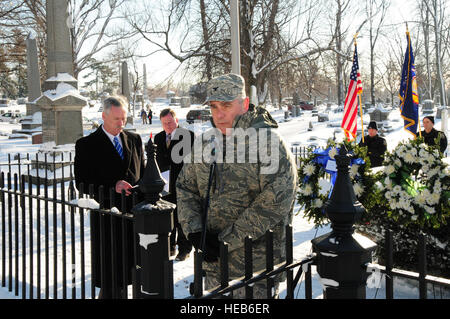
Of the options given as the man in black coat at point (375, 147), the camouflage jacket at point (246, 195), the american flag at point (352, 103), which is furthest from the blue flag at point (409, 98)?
the camouflage jacket at point (246, 195)

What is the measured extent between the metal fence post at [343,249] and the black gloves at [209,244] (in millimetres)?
844

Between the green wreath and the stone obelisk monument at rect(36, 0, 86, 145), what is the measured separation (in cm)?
809

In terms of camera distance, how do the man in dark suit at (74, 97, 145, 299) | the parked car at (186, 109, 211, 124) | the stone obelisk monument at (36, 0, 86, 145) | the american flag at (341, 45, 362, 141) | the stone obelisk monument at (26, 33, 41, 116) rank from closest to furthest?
the man in dark suit at (74, 97, 145, 299) < the stone obelisk monument at (36, 0, 86, 145) < the american flag at (341, 45, 362, 141) < the stone obelisk monument at (26, 33, 41, 116) < the parked car at (186, 109, 211, 124)

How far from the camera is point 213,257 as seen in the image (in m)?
2.58

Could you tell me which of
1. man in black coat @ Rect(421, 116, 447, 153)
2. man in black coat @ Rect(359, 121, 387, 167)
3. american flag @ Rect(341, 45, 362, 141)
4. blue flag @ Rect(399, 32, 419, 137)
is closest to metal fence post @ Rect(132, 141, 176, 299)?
man in black coat @ Rect(359, 121, 387, 167)

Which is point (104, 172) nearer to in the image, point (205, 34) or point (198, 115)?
point (205, 34)

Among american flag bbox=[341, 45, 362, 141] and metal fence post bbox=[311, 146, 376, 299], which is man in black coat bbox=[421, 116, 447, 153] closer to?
american flag bbox=[341, 45, 362, 141]

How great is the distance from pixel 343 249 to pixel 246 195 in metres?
0.93

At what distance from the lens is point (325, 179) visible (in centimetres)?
615

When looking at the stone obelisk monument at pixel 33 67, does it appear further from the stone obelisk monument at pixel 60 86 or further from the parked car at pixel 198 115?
the parked car at pixel 198 115

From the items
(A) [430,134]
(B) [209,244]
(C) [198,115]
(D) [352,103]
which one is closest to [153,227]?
(B) [209,244]

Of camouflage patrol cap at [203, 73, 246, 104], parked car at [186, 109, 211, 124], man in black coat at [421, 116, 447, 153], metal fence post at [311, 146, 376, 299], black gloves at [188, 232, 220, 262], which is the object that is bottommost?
black gloves at [188, 232, 220, 262]

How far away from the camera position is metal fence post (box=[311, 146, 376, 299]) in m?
1.79

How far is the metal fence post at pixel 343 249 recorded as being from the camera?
1785 mm
